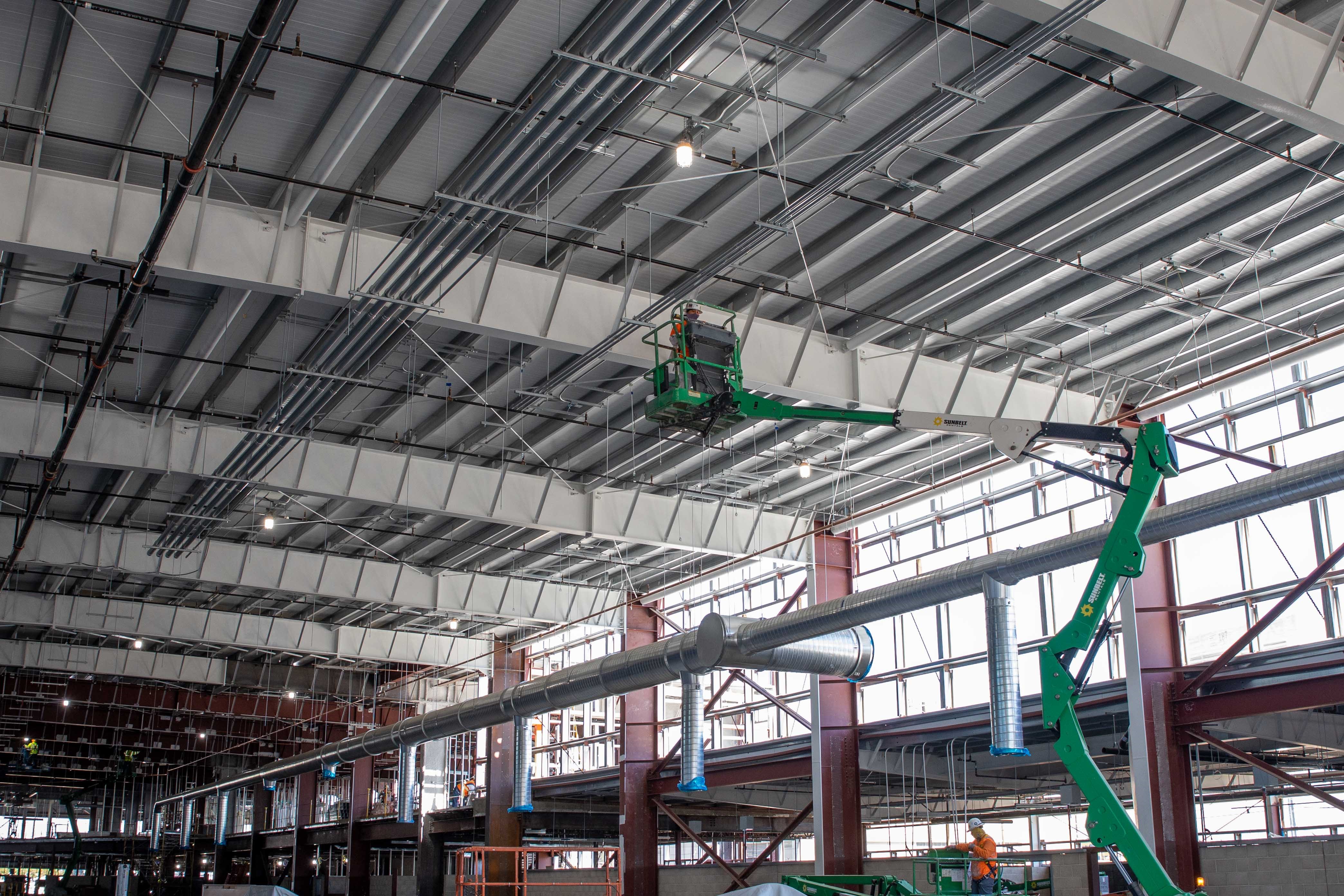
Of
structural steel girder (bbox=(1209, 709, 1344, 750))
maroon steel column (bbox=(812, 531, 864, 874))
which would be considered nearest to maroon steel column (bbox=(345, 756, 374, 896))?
maroon steel column (bbox=(812, 531, 864, 874))

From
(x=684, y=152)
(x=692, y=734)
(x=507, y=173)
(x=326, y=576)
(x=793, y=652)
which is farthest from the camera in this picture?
(x=326, y=576)

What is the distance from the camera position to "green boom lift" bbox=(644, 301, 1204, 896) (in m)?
13.5

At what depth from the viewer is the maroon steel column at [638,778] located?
3494 centimetres

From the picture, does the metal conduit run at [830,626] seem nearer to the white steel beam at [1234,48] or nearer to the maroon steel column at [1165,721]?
the maroon steel column at [1165,721]

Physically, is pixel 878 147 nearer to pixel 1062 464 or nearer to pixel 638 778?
pixel 1062 464

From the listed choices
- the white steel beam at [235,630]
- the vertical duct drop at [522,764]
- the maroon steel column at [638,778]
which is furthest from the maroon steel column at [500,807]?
the vertical duct drop at [522,764]

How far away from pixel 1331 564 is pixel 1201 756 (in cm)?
996

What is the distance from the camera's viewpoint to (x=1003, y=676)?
18.4m

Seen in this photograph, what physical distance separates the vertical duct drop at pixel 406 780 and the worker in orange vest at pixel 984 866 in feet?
78.9

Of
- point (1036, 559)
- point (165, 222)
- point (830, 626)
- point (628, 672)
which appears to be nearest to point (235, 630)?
point (628, 672)

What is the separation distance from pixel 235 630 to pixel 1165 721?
2962cm

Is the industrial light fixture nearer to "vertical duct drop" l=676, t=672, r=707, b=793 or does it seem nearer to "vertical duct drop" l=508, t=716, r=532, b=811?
"vertical duct drop" l=676, t=672, r=707, b=793

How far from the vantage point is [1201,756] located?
2739 centimetres

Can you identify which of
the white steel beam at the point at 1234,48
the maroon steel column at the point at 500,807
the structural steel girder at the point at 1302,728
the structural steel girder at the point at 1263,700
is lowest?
the maroon steel column at the point at 500,807
